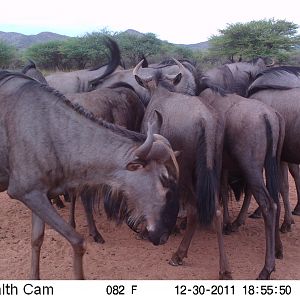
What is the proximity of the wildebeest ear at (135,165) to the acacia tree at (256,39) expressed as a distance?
23010 mm

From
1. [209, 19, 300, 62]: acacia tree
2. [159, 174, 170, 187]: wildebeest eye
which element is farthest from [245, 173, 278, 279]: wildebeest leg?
[209, 19, 300, 62]: acacia tree

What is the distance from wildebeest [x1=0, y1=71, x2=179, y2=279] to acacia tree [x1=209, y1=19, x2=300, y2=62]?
22.8m

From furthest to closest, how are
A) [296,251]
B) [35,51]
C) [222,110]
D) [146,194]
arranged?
1. [35,51]
2. [296,251]
3. [222,110]
4. [146,194]

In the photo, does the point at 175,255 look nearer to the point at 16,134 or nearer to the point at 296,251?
the point at 296,251

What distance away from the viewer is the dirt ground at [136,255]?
14.4 feet

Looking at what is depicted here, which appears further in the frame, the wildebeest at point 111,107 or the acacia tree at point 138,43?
the acacia tree at point 138,43

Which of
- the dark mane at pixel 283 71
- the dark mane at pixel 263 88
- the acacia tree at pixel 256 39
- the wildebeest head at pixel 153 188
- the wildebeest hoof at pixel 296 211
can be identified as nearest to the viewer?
the wildebeest head at pixel 153 188

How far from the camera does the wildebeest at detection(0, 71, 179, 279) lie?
3.49 m

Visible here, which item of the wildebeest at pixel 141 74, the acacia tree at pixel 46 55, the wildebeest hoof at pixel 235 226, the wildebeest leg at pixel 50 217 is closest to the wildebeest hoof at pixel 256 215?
the wildebeest hoof at pixel 235 226

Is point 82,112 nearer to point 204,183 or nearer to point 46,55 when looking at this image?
point 204,183

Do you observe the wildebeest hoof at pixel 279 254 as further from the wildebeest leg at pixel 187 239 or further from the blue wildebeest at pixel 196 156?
the wildebeest leg at pixel 187 239
